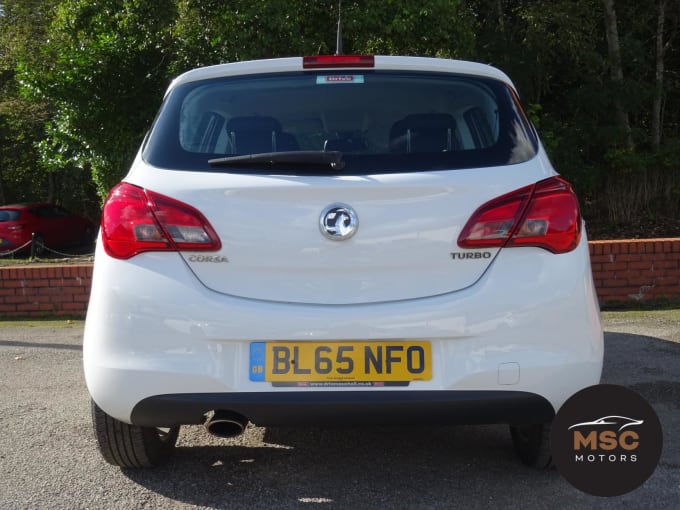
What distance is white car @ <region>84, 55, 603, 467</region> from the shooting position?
8.49 ft

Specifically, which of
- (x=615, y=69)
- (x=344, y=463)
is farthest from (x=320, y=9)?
(x=344, y=463)

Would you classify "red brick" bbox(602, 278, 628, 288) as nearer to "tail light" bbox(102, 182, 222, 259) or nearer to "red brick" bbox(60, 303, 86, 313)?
"red brick" bbox(60, 303, 86, 313)

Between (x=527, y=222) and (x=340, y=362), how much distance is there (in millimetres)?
787

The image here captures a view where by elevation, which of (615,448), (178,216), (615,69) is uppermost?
(615,69)

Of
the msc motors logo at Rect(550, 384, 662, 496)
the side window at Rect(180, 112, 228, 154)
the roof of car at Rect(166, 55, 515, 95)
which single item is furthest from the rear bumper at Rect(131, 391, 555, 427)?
the roof of car at Rect(166, 55, 515, 95)

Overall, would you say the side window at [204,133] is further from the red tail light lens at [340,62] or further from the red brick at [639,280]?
the red brick at [639,280]

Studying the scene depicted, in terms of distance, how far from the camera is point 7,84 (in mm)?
25938

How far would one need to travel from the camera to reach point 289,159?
8.90 feet

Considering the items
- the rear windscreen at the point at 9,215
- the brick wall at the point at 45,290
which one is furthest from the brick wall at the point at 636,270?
the rear windscreen at the point at 9,215

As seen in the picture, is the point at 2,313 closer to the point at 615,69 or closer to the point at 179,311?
the point at 179,311

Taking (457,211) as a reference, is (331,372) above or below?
below

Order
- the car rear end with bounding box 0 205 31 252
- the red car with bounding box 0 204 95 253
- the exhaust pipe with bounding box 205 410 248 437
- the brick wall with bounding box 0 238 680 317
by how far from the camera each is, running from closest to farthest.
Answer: the exhaust pipe with bounding box 205 410 248 437
the brick wall with bounding box 0 238 680 317
the car rear end with bounding box 0 205 31 252
the red car with bounding box 0 204 95 253

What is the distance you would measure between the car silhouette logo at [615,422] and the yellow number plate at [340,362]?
0.67 metres

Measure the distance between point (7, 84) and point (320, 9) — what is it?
59.6 ft
